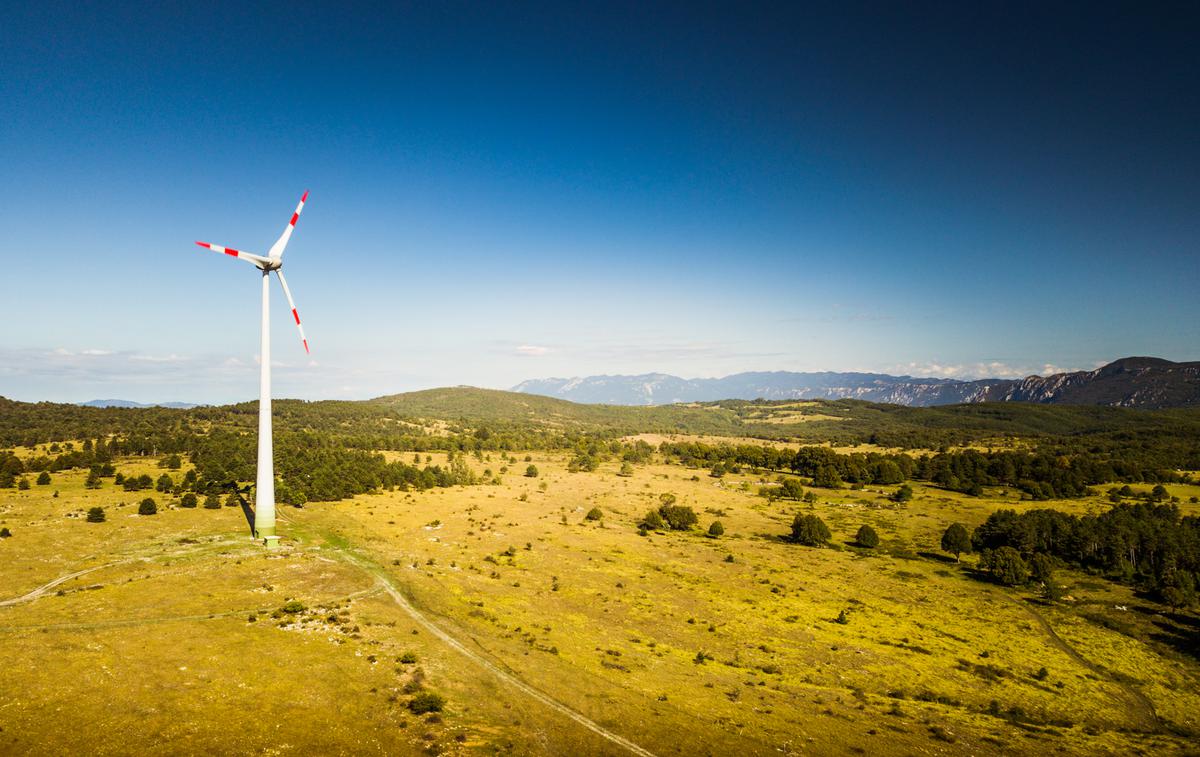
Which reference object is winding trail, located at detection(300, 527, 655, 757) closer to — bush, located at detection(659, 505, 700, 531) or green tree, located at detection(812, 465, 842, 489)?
bush, located at detection(659, 505, 700, 531)

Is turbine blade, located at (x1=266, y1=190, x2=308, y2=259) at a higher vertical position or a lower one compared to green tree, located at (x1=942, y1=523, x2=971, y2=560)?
higher

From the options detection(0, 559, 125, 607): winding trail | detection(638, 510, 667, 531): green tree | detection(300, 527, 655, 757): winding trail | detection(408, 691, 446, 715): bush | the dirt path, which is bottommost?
the dirt path

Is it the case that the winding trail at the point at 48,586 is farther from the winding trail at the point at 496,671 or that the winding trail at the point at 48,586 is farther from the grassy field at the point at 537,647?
the winding trail at the point at 496,671

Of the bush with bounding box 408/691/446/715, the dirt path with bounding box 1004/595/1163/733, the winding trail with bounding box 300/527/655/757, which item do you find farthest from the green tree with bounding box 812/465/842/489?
the bush with bounding box 408/691/446/715

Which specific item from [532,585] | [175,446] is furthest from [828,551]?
[175,446]

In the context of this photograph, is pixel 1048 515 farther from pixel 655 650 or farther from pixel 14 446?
pixel 14 446

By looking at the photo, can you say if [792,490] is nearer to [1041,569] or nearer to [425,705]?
[1041,569]

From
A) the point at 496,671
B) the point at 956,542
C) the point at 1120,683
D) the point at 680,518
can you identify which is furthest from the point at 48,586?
the point at 956,542
